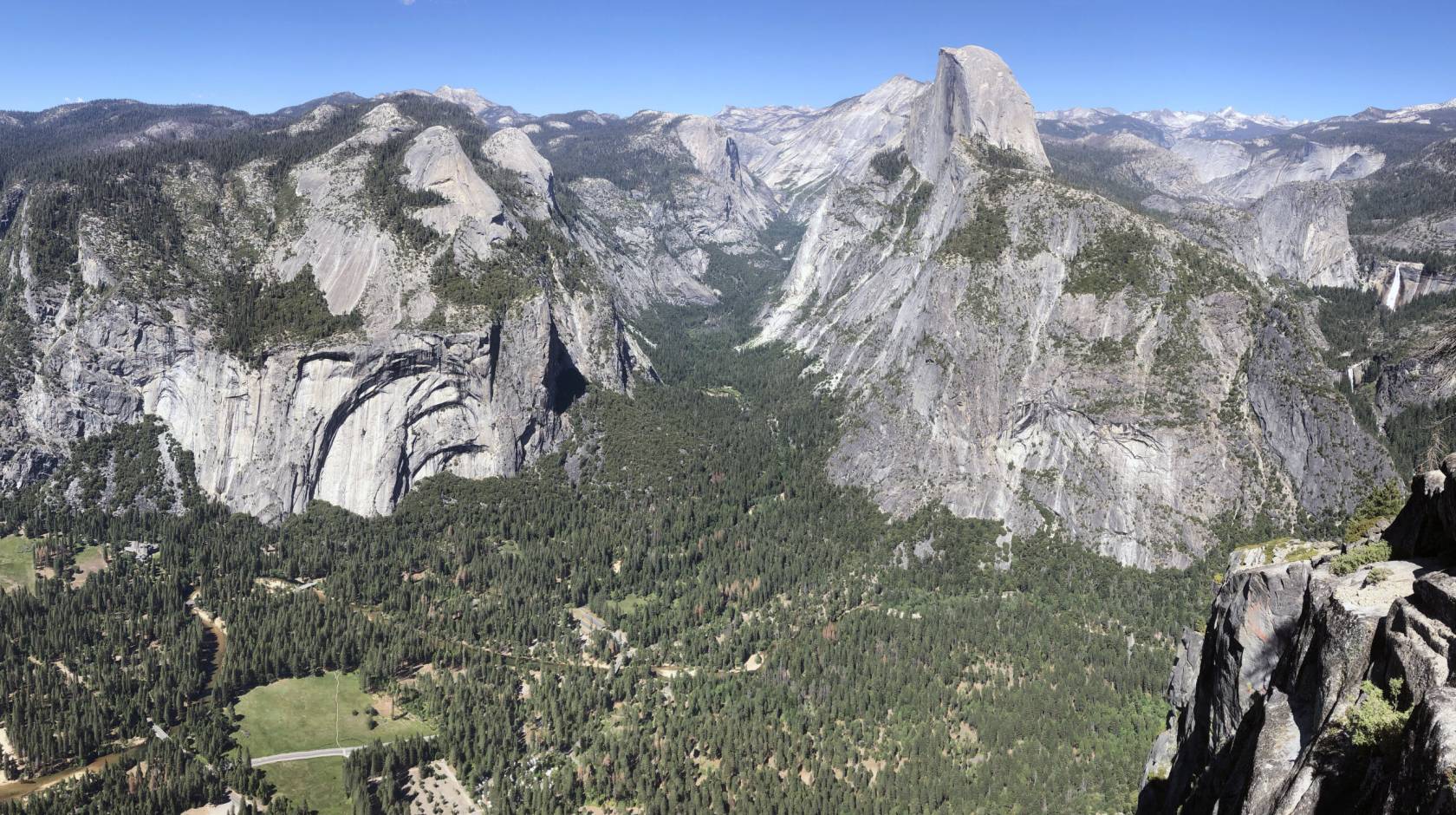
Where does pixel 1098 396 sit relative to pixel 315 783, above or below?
above

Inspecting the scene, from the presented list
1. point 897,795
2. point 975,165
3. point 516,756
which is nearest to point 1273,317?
point 975,165

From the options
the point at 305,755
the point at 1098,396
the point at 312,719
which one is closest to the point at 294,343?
the point at 312,719

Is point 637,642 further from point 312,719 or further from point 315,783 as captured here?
point 315,783

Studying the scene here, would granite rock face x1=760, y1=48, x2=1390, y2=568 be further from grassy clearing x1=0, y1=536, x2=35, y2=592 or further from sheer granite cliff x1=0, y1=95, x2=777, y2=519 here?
grassy clearing x1=0, y1=536, x2=35, y2=592

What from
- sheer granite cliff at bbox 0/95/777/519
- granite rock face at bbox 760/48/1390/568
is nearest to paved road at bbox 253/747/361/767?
sheer granite cliff at bbox 0/95/777/519

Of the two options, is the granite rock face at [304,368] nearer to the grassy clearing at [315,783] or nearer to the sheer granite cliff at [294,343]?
the sheer granite cliff at [294,343]

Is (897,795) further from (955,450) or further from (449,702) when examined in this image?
(955,450)

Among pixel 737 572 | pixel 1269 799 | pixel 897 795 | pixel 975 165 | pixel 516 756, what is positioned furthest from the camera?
pixel 975 165
